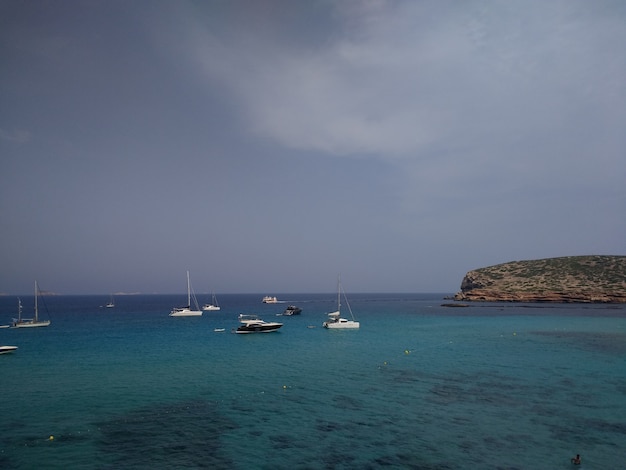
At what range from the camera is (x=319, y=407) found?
28.7 m

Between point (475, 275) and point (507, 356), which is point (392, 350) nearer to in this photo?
point (507, 356)

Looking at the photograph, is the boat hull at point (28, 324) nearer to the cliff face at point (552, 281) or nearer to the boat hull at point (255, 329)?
the boat hull at point (255, 329)

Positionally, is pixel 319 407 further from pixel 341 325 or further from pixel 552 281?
pixel 552 281

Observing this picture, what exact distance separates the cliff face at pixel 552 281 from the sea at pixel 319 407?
10016 centimetres

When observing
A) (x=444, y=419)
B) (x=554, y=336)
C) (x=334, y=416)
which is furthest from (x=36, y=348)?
(x=554, y=336)

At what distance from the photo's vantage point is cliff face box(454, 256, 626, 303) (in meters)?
144

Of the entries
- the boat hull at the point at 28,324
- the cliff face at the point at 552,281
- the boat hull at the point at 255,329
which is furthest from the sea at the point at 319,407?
the cliff face at the point at 552,281

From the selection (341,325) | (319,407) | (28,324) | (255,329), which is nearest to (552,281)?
(341,325)

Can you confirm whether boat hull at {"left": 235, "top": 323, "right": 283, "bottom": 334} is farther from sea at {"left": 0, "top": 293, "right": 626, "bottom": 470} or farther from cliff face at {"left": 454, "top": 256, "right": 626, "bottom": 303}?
cliff face at {"left": 454, "top": 256, "right": 626, "bottom": 303}

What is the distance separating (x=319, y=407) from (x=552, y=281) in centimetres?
15724

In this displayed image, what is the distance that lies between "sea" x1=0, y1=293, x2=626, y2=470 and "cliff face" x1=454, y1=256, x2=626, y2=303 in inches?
3943

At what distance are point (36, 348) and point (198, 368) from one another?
33.3 metres

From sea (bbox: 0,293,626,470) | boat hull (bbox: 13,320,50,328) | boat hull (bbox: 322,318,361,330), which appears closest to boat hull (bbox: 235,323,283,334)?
boat hull (bbox: 322,318,361,330)

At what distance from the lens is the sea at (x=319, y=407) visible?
20.9 m
